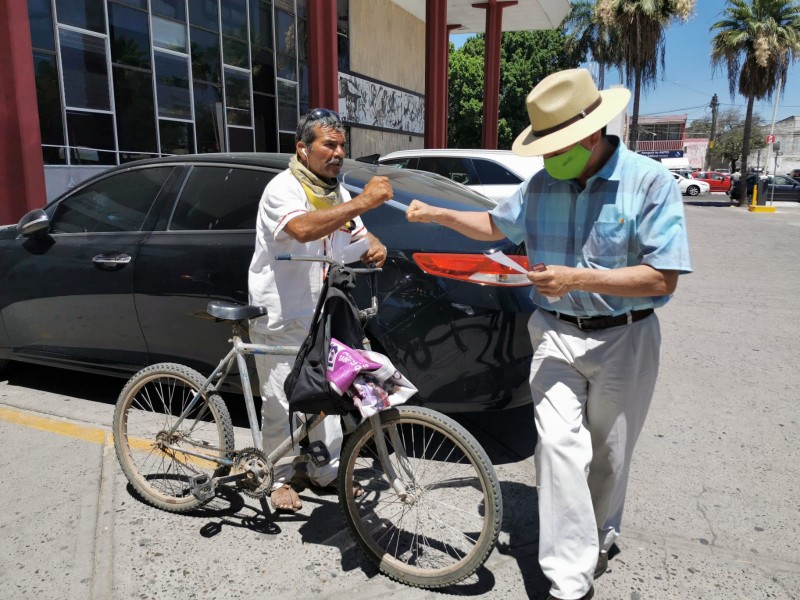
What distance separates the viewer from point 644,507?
129 inches

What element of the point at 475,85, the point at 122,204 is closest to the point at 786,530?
the point at 122,204

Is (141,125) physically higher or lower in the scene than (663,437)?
higher

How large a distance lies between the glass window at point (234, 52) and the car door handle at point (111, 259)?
11685 millimetres

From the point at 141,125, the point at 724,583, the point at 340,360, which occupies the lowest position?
the point at 724,583

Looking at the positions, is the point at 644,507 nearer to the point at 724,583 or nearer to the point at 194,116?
the point at 724,583

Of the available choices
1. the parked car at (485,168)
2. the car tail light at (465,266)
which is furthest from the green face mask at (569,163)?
the parked car at (485,168)

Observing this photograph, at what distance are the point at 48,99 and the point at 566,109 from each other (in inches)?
400

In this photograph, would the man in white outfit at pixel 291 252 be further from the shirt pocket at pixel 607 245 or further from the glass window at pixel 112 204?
the glass window at pixel 112 204

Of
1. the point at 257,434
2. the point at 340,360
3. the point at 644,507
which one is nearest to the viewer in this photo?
the point at 340,360

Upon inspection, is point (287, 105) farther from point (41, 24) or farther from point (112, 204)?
point (112, 204)

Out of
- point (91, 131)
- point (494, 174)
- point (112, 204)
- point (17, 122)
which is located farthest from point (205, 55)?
point (112, 204)

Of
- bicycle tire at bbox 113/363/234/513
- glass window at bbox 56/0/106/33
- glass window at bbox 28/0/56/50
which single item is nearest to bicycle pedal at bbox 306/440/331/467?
bicycle tire at bbox 113/363/234/513

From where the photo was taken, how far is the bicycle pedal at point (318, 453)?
3127 millimetres

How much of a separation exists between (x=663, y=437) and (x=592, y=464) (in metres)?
1.83
